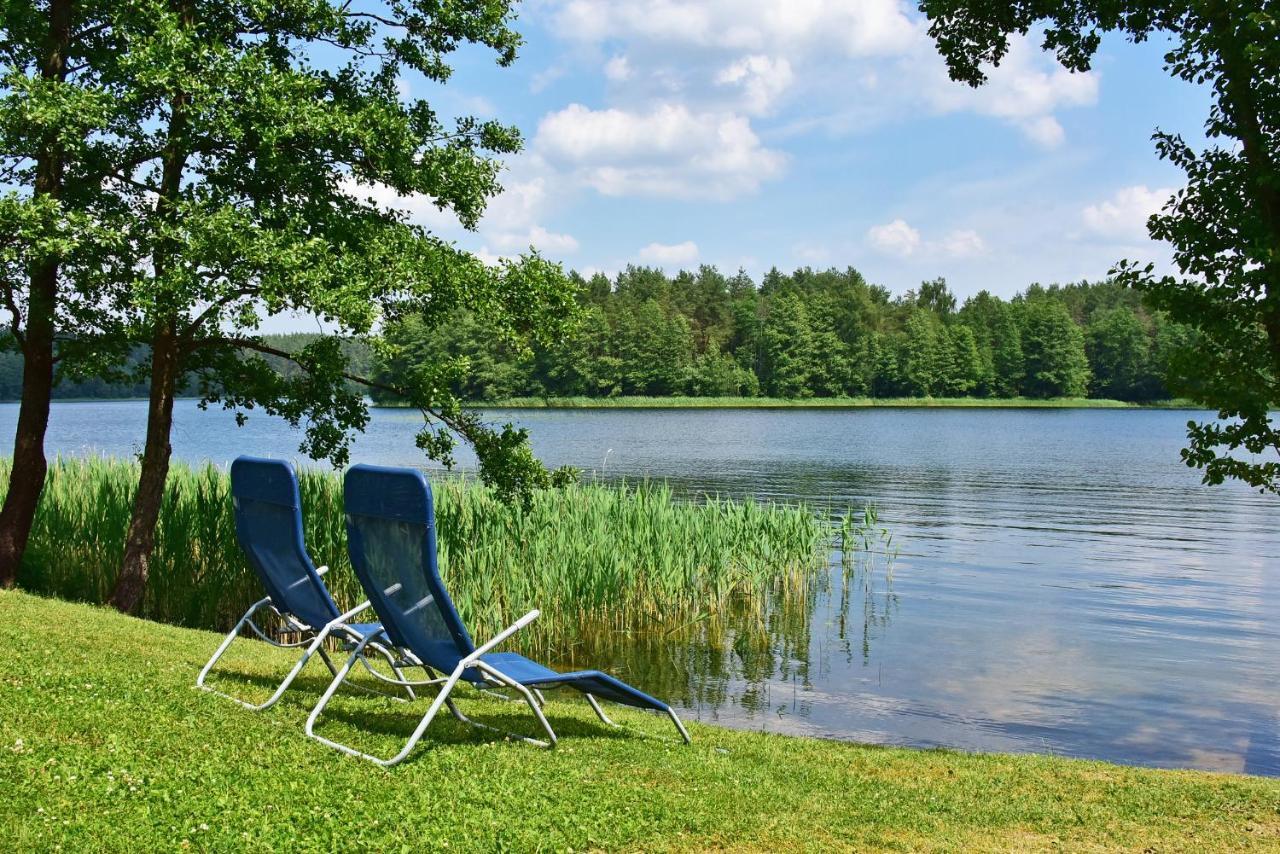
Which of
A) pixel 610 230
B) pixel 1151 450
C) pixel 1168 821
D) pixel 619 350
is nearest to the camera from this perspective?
pixel 1168 821

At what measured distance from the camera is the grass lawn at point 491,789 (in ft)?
13.1

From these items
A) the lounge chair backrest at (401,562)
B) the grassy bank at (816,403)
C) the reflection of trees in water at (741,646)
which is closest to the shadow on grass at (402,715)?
the lounge chair backrest at (401,562)

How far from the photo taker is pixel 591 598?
1094 cm

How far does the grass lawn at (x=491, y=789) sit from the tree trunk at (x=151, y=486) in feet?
13.5

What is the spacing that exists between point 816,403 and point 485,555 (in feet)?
292

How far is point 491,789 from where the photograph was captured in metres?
4.52

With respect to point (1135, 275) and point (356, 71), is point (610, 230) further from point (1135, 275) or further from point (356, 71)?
point (1135, 275)

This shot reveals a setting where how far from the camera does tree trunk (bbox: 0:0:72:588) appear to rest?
33.0 ft

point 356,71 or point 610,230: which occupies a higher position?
point 610,230

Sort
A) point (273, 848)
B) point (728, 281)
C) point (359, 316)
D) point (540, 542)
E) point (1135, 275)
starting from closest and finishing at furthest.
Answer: point (273, 848) → point (1135, 275) → point (359, 316) → point (540, 542) → point (728, 281)

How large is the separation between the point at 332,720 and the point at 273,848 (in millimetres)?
1810

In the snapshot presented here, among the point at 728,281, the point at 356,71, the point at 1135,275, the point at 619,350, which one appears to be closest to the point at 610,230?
the point at 356,71

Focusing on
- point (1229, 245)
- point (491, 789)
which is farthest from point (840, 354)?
point (491, 789)

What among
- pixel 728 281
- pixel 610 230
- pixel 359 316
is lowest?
pixel 359 316
